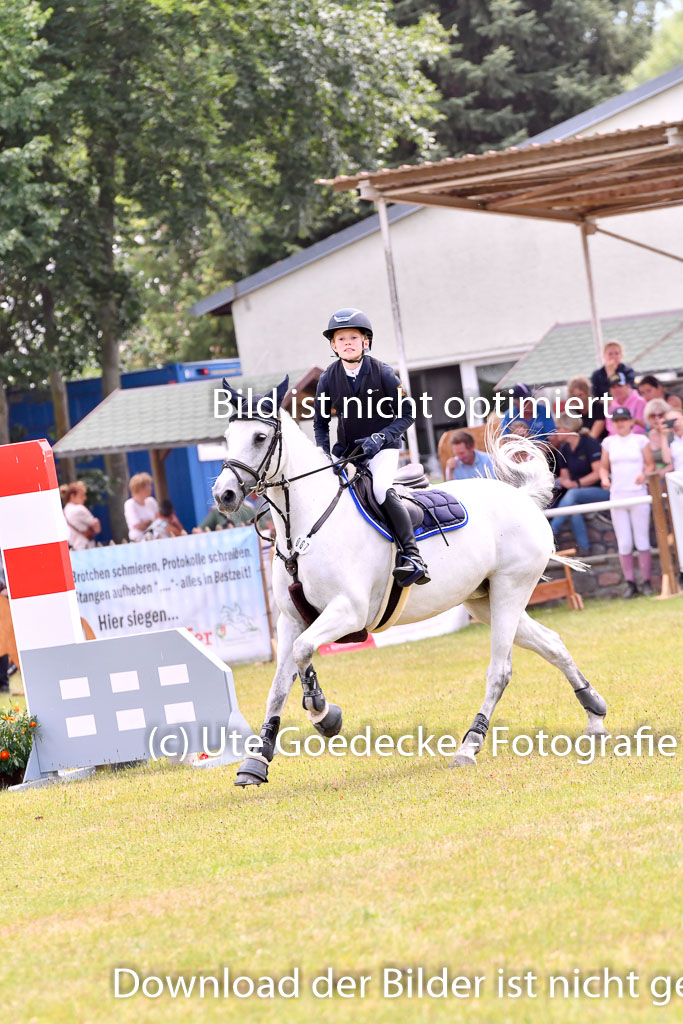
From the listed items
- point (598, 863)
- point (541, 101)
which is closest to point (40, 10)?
point (541, 101)

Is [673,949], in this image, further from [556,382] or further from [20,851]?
[556,382]

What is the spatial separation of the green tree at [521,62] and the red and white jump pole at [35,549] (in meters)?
28.1

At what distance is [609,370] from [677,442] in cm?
185

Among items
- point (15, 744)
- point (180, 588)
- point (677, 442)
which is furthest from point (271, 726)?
point (677, 442)

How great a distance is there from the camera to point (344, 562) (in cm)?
743

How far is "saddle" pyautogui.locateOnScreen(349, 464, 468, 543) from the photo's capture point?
766 cm

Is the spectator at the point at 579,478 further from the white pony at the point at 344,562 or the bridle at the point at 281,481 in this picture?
the bridle at the point at 281,481

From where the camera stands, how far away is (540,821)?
5.90 metres

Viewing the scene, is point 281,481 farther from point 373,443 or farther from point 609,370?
point 609,370

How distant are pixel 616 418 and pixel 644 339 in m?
8.86

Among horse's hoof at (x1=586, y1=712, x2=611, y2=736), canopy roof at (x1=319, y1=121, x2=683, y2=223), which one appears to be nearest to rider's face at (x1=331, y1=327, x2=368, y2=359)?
horse's hoof at (x1=586, y1=712, x2=611, y2=736)

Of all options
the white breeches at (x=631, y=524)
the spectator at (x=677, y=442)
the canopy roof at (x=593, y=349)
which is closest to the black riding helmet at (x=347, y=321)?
the spectator at (x=677, y=442)

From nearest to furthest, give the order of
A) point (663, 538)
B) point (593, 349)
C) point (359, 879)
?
1. point (359, 879)
2. point (663, 538)
3. point (593, 349)

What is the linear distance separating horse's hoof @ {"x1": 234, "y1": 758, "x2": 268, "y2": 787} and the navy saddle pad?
5.01 ft
